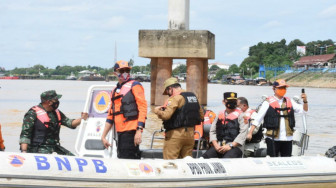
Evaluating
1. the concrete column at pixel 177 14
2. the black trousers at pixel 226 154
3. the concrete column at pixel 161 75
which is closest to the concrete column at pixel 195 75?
the concrete column at pixel 161 75

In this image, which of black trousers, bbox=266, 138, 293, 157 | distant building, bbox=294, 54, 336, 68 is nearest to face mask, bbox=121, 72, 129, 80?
black trousers, bbox=266, 138, 293, 157

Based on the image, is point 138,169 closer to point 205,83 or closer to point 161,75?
point 161,75

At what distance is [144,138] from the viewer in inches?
562

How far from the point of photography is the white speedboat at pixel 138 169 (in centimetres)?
596

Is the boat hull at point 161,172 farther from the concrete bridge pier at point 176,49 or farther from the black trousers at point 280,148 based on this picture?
the concrete bridge pier at point 176,49

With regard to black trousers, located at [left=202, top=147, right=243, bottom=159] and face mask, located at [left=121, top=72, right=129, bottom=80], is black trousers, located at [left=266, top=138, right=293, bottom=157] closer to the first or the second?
black trousers, located at [left=202, top=147, right=243, bottom=159]

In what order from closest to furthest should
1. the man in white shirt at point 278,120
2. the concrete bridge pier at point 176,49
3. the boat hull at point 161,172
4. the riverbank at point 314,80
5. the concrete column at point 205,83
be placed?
the boat hull at point 161,172
the man in white shirt at point 278,120
the concrete bridge pier at point 176,49
the concrete column at point 205,83
the riverbank at point 314,80

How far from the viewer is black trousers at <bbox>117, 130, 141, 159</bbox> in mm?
6863

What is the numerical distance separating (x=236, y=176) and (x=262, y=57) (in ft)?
524

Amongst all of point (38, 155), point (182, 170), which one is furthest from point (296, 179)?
point (38, 155)

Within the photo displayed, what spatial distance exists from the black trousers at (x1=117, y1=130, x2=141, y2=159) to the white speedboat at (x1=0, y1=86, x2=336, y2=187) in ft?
0.85

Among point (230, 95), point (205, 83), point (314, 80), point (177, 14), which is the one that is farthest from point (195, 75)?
point (314, 80)

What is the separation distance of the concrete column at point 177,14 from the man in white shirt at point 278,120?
1944 cm

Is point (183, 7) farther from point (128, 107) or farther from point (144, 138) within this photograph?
point (128, 107)
